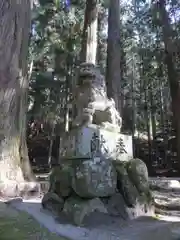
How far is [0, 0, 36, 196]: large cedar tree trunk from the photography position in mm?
4840

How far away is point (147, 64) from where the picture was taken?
12727mm

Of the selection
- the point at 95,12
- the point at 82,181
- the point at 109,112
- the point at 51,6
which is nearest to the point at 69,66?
the point at 51,6

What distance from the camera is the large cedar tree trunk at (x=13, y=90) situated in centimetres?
484

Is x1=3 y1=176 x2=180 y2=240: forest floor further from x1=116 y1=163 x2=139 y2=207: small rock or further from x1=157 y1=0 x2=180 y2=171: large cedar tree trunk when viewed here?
x1=157 y1=0 x2=180 y2=171: large cedar tree trunk

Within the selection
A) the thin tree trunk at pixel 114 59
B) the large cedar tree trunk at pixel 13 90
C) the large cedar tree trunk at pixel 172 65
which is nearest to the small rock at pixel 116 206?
the large cedar tree trunk at pixel 13 90

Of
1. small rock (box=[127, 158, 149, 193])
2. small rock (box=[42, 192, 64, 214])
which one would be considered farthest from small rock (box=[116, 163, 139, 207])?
small rock (box=[42, 192, 64, 214])

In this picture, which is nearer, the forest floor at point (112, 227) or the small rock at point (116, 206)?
the forest floor at point (112, 227)

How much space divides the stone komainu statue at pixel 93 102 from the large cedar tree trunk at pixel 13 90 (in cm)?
189

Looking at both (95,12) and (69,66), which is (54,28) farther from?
(95,12)

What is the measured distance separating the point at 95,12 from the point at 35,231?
6928mm

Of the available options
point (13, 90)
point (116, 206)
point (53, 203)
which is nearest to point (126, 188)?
point (116, 206)

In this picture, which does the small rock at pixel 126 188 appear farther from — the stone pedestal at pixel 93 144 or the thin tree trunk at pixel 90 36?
the thin tree trunk at pixel 90 36

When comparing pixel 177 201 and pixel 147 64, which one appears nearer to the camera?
pixel 177 201

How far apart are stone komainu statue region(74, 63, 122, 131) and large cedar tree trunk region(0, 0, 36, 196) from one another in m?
1.89
